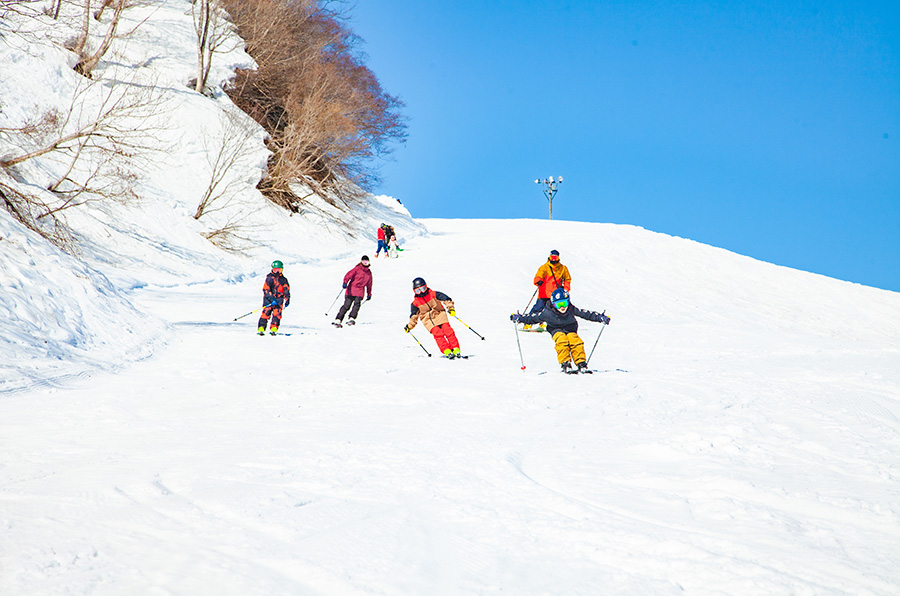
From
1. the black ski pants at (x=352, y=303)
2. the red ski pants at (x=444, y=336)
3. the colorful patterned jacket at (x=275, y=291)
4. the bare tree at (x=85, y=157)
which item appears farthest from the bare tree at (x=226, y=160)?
the red ski pants at (x=444, y=336)

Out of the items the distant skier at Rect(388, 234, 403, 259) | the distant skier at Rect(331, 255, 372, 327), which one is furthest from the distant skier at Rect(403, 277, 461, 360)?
the distant skier at Rect(388, 234, 403, 259)

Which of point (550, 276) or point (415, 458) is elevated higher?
point (550, 276)

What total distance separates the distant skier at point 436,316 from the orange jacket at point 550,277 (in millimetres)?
1785

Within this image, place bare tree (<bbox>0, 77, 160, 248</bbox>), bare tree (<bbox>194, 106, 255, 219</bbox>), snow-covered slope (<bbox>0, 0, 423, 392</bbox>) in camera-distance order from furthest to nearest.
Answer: bare tree (<bbox>194, 106, 255, 219</bbox>)
bare tree (<bbox>0, 77, 160, 248</bbox>)
snow-covered slope (<bbox>0, 0, 423, 392</bbox>)

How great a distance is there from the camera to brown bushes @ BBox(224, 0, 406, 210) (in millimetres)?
33312

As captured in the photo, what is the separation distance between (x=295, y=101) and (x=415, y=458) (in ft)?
114

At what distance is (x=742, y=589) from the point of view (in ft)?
9.23

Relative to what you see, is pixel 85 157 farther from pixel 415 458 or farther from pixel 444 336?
pixel 415 458

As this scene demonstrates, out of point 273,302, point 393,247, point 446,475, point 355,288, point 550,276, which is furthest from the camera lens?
point 393,247

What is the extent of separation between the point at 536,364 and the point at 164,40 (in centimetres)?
3203

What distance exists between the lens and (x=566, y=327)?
366 inches

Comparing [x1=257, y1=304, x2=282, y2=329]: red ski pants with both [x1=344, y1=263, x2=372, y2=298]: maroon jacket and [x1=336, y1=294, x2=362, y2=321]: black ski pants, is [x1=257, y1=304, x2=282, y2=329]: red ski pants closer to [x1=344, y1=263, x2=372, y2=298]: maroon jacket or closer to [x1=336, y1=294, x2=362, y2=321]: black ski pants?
[x1=336, y1=294, x2=362, y2=321]: black ski pants

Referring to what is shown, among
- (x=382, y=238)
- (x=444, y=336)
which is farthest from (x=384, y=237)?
(x=444, y=336)

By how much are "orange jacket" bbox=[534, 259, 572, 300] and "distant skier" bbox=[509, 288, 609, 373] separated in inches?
55.8
